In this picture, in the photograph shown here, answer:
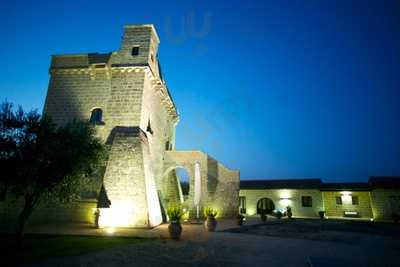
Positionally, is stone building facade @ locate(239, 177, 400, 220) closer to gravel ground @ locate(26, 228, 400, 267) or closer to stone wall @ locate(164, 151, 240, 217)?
stone wall @ locate(164, 151, 240, 217)

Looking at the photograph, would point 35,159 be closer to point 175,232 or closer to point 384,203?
point 175,232

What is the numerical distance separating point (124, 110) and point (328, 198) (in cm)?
2677

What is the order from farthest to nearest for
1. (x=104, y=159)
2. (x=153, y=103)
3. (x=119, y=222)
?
(x=153, y=103), (x=104, y=159), (x=119, y=222)

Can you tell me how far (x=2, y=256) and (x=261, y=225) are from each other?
13.8 meters

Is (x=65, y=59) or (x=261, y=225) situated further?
(x=65, y=59)

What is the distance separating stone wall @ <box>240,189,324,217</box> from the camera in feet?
93.3

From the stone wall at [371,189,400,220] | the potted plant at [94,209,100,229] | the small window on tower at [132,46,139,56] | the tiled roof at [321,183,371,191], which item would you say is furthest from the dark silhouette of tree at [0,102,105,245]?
the stone wall at [371,189,400,220]

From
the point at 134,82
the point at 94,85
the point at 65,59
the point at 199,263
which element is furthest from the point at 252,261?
the point at 65,59

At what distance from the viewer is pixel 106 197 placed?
1321 cm

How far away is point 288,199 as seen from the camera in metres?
29.3

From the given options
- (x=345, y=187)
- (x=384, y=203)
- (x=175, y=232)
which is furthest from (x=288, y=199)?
(x=175, y=232)

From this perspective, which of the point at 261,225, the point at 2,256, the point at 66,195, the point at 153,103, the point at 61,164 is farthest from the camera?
the point at 153,103

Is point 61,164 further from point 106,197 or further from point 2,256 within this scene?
point 106,197

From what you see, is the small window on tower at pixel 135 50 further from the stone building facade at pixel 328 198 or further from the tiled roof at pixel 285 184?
the tiled roof at pixel 285 184
